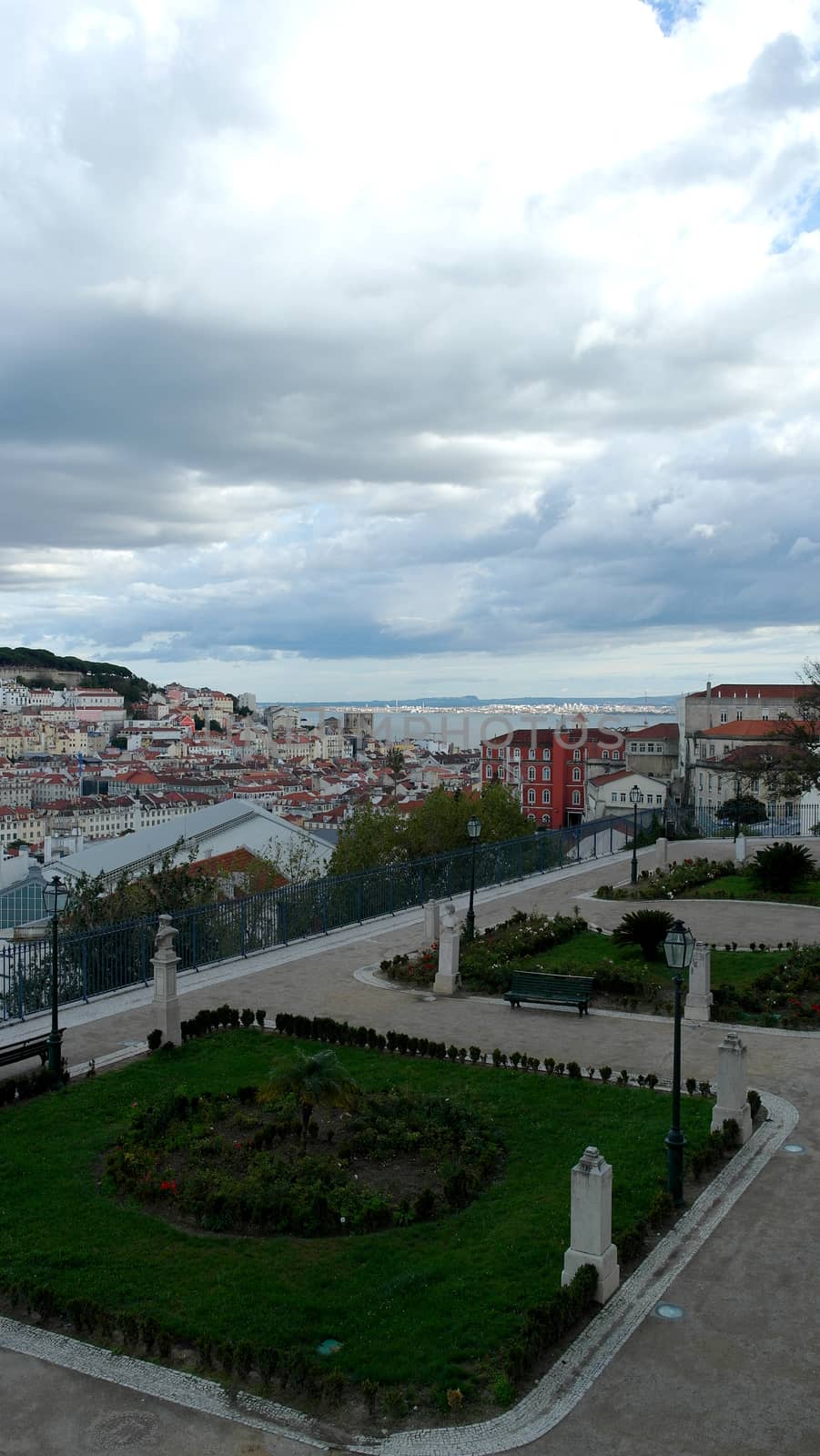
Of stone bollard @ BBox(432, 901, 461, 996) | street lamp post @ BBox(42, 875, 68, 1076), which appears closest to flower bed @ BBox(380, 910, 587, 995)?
stone bollard @ BBox(432, 901, 461, 996)

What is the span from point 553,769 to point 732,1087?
82.3 metres

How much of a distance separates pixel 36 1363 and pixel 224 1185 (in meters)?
2.33

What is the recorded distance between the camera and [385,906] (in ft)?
76.2

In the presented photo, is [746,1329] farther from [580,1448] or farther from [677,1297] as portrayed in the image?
[580,1448]

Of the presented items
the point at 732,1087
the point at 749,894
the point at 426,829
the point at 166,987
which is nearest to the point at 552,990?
the point at 732,1087

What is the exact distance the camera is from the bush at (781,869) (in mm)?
24438

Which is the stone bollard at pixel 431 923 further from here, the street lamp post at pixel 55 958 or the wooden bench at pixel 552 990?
the street lamp post at pixel 55 958

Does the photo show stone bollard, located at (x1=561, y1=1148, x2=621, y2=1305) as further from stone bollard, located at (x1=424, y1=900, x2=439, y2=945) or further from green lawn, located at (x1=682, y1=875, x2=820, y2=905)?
green lawn, located at (x1=682, y1=875, x2=820, y2=905)

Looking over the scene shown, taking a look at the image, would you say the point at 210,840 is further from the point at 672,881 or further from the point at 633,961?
the point at 633,961

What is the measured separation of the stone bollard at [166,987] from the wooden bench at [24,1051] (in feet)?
4.93

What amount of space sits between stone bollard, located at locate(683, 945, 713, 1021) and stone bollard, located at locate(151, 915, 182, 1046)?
7229 millimetres

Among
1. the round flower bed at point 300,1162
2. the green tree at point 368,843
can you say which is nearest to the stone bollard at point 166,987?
the round flower bed at point 300,1162

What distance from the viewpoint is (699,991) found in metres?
15.1

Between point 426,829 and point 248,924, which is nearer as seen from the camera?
point 248,924
